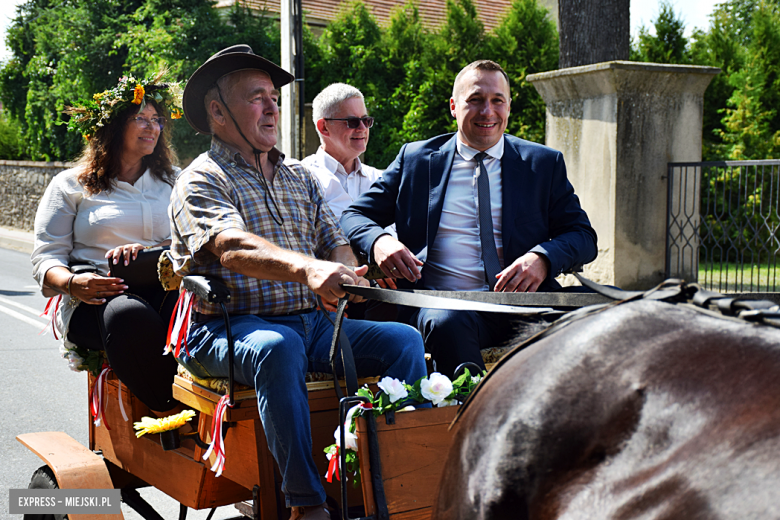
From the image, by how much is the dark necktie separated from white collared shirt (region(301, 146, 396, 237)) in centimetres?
119

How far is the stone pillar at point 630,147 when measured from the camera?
237 inches

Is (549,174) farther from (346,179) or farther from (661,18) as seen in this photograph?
(661,18)

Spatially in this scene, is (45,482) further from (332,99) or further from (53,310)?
(332,99)

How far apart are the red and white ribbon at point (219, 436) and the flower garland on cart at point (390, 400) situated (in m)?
0.43

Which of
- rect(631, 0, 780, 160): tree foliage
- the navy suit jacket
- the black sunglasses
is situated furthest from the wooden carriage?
rect(631, 0, 780, 160): tree foliage

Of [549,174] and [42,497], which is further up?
[549,174]

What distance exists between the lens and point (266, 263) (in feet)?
6.89

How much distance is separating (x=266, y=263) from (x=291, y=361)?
29 cm

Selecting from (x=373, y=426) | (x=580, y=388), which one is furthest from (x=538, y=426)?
(x=373, y=426)

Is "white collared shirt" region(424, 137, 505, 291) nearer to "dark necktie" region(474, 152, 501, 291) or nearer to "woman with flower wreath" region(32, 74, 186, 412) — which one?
"dark necktie" region(474, 152, 501, 291)

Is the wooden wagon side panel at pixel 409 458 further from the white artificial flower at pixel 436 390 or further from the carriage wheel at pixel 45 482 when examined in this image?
the carriage wheel at pixel 45 482

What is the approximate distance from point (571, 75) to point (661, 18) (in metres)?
6.09

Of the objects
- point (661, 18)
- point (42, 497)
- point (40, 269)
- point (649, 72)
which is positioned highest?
point (661, 18)

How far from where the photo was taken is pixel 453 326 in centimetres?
259
